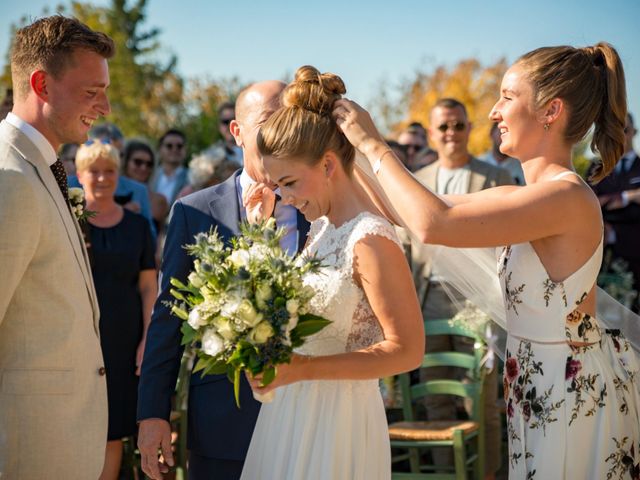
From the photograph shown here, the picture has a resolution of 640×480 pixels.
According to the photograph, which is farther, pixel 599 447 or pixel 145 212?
pixel 145 212

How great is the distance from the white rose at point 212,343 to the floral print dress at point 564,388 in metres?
1.17

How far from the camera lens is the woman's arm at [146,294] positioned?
6199 millimetres

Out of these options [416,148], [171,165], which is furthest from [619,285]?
[171,165]

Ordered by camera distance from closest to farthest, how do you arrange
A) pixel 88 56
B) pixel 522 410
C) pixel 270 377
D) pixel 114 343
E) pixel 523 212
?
pixel 270 377, pixel 523 212, pixel 522 410, pixel 88 56, pixel 114 343

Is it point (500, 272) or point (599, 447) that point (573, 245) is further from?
point (599, 447)

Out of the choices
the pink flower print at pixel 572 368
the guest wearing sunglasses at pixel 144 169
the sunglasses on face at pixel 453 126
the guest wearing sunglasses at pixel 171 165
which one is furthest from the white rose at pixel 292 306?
the guest wearing sunglasses at pixel 171 165

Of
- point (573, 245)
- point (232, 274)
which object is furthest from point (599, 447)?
point (232, 274)

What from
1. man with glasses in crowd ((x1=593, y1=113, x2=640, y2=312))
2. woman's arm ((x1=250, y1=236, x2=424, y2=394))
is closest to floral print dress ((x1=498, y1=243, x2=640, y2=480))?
woman's arm ((x1=250, y1=236, x2=424, y2=394))

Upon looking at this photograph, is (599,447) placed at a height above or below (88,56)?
below

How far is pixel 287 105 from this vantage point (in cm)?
319

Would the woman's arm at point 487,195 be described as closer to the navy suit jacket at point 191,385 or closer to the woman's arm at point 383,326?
the woman's arm at point 383,326

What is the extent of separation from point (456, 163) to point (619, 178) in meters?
2.36

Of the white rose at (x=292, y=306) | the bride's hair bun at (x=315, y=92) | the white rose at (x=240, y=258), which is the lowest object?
the white rose at (x=292, y=306)

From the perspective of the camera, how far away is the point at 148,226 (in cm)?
639
